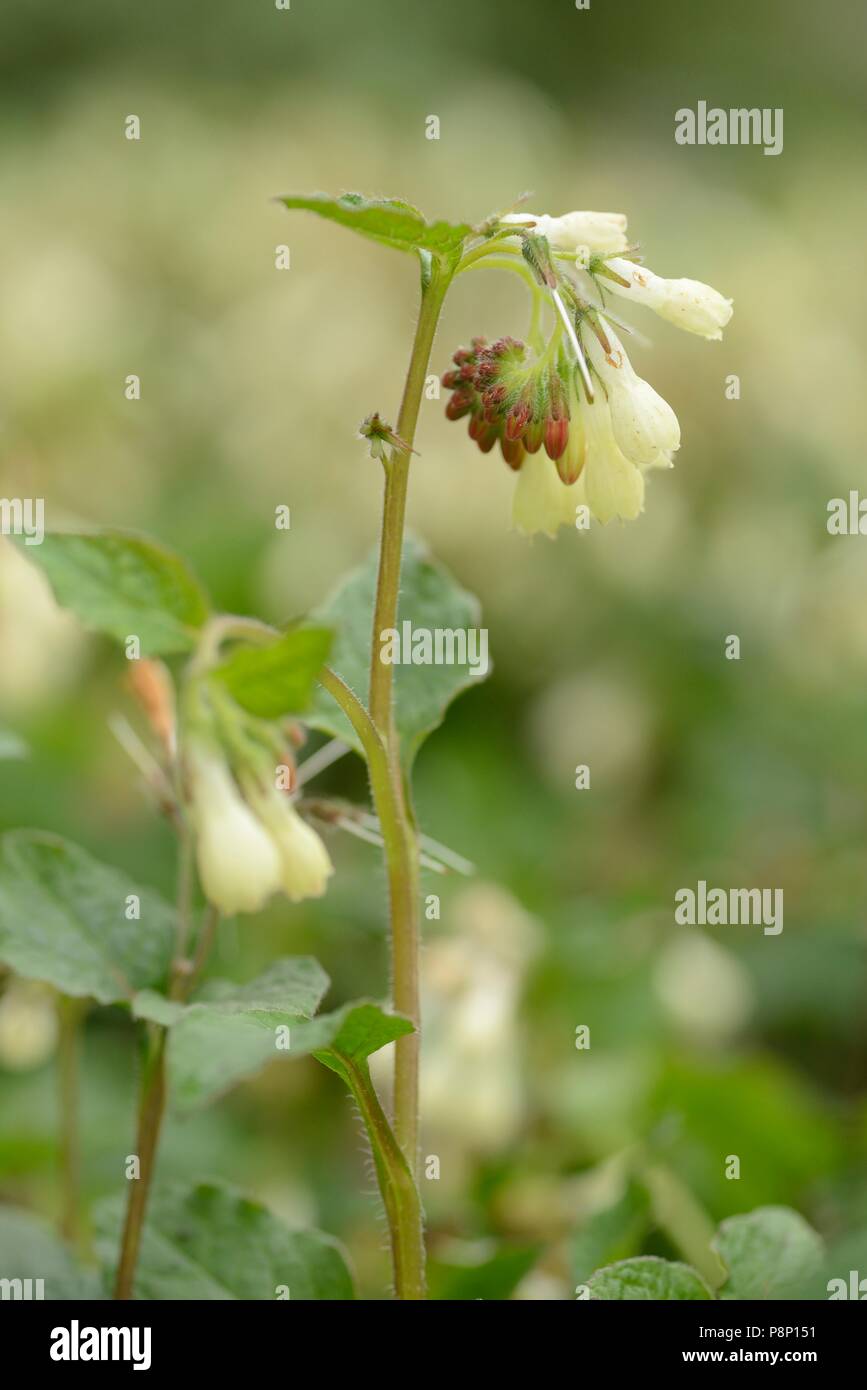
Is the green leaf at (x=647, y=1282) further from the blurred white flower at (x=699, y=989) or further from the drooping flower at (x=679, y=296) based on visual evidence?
the blurred white flower at (x=699, y=989)

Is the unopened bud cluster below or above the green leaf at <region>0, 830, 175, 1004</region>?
above
